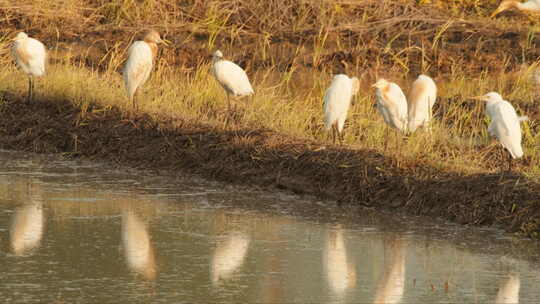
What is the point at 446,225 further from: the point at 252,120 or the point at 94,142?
the point at 94,142

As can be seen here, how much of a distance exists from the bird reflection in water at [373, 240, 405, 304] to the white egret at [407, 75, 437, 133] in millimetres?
2630

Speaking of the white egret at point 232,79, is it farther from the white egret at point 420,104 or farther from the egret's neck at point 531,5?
the egret's neck at point 531,5

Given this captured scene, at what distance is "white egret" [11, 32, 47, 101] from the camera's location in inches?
435

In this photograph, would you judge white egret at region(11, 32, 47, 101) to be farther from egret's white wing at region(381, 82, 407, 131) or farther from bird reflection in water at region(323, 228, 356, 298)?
bird reflection in water at region(323, 228, 356, 298)

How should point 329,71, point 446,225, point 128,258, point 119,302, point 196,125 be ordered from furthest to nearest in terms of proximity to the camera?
point 329,71, point 196,125, point 446,225, point 128,258, point 119,302

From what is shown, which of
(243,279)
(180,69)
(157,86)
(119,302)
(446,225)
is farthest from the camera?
(180,69)

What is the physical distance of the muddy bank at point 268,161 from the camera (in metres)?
7.18

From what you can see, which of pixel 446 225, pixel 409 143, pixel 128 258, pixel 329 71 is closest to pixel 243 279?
pixel 128 258

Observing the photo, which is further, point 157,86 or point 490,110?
point 157,86

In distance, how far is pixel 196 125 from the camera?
934 cm

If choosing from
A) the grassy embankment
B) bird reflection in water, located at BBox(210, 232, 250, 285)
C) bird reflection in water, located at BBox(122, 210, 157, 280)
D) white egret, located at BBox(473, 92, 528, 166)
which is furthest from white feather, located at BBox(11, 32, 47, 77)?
white egret, located at BBox(473, 92, 528, 166)

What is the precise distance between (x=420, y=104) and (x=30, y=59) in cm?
422

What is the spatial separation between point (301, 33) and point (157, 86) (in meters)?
5.90

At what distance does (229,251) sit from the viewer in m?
6.34
